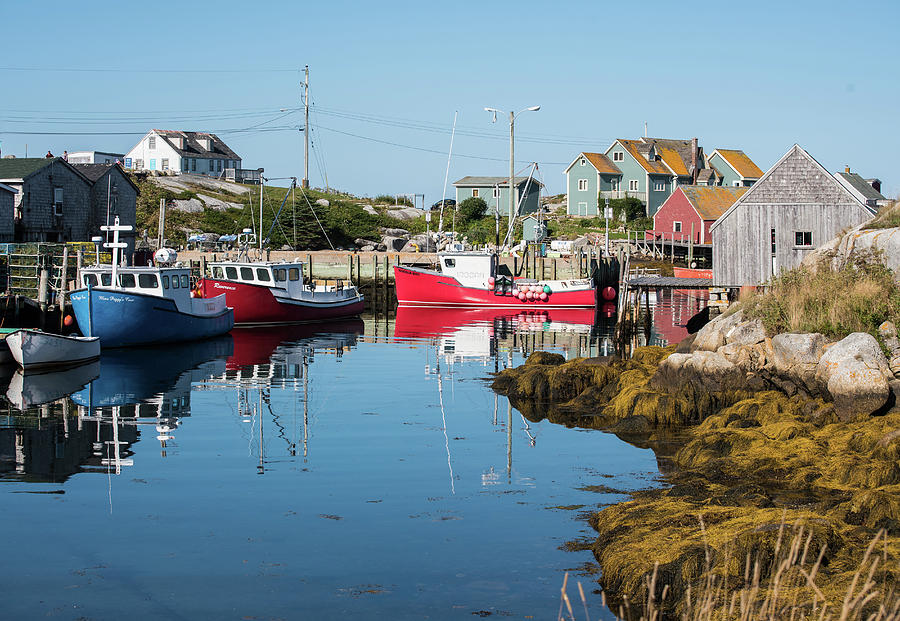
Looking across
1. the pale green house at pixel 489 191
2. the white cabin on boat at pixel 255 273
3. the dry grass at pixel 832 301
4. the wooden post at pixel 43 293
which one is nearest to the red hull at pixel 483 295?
the white cabin on boat at pixel 255 273

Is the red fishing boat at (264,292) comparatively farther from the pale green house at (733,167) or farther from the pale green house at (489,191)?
the pale green house at (733,167)

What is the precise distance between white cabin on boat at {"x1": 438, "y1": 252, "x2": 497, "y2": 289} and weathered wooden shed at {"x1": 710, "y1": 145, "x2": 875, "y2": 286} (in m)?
A: 17.9

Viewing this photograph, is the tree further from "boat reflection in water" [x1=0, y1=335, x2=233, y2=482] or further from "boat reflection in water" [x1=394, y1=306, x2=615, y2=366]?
"boat reflection in water" [x1=0, y1=335, x2=233, y2=482]

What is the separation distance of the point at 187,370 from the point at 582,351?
12.9 m

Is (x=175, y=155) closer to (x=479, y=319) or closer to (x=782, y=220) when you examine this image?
(x=479, y=319)

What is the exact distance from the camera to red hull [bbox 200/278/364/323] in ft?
130

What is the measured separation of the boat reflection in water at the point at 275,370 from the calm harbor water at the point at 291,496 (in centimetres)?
13

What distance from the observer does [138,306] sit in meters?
31.8

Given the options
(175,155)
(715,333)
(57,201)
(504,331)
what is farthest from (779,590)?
(175,155)

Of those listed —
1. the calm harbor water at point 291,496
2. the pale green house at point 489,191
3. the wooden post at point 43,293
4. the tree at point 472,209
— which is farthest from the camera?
the pale green house at point 489,191

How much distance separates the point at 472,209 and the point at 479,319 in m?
37.4

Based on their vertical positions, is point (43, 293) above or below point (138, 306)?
above

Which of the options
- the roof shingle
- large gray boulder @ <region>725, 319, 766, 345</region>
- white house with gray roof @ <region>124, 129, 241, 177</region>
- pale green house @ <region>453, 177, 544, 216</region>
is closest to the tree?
pale green house @ <region>453, 177, 544, 216</region>

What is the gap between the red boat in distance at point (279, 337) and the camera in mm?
31609
